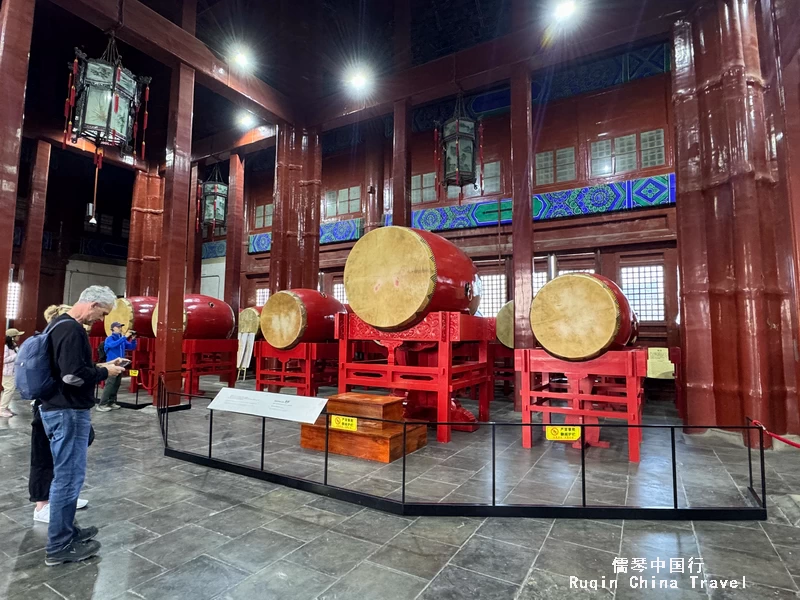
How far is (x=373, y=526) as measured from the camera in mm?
2670

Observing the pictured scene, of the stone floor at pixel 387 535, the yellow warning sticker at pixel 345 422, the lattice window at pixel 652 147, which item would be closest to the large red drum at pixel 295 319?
the stone floor at pixel 387 535

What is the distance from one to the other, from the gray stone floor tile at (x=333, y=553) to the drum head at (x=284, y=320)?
182 inches

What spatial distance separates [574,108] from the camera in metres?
9.73

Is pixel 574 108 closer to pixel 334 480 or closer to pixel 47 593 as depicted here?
pixel 334 480

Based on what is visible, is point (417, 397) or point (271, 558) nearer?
point (271, 558)

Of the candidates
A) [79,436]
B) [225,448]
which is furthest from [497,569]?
[225,448]

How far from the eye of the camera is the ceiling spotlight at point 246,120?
10.2 meters

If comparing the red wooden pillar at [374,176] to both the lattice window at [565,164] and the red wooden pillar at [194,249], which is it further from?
the red wooden pillar at [194,249]

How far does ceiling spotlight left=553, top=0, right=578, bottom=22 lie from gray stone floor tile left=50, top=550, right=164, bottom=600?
8.10 meters

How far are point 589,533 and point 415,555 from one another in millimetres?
1048

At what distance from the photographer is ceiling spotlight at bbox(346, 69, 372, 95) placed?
8.54 meters

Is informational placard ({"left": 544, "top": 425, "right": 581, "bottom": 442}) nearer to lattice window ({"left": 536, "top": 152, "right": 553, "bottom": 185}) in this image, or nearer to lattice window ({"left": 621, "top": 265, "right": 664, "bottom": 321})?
lattice window ({"left": 621, "top": 265, "right": 664, "bottom": 321})

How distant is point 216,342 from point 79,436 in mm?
6179

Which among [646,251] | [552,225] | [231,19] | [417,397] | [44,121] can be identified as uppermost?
[231,19]
